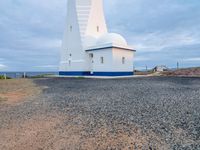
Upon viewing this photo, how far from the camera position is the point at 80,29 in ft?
70.6

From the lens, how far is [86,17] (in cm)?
2170

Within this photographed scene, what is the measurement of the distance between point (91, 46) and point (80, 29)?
6.94 feet

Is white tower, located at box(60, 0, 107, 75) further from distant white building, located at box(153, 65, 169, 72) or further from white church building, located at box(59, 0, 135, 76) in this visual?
distant white building, located at box(153, 65, 169, 72)

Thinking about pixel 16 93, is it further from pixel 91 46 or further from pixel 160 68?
pixel 160 68

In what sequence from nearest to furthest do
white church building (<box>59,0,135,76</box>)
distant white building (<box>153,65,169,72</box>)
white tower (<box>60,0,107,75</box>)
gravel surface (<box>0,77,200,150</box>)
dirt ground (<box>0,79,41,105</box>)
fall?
gravel surface (<box>0,77,200,150</box>)
dirt ground (<box>0,79,41,105</box>)
white church building (<box>59,0,135,76</box>)
white tower (<box>60,0,107,75</box>)
distant white building (<box>153,65,169,72</box>)

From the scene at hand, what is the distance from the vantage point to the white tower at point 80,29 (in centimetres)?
2152

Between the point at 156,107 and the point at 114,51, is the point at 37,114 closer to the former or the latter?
the point at 156,107

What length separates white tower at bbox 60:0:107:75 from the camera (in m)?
21.5

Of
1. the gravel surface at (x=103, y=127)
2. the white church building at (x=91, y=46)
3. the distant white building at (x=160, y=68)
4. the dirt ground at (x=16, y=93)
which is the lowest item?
the gravel surface at (x=103, y=127)

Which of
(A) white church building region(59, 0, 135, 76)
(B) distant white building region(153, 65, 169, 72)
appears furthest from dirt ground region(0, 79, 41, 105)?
(B) distant white building region(153, 65, 169, 72)

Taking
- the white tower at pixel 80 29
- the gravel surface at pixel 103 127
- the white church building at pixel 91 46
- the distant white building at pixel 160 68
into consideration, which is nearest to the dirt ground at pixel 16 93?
the gravel surface at pixel 103 127

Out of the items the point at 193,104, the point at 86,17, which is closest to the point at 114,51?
the point at 86,17

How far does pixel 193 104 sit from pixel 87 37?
659 inches

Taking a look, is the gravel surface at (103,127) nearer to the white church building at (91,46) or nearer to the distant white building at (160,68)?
the white church building at (91,46)
